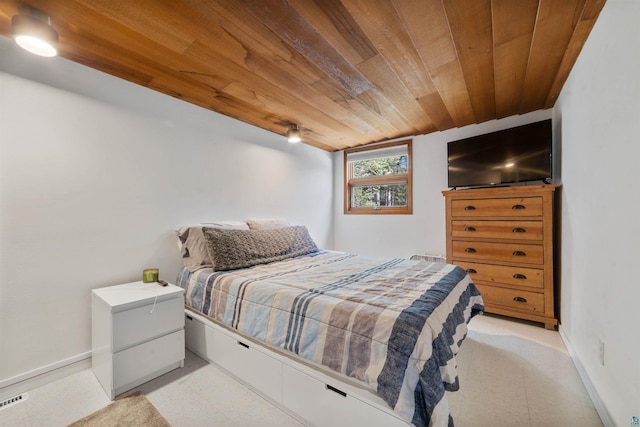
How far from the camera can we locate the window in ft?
12.8

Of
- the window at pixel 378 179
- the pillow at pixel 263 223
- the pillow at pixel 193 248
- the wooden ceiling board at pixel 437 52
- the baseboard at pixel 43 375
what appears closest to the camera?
the wooden ceiling board at pixel 437 52

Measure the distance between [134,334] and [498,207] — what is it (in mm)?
3344

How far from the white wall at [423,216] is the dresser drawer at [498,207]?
1.87ft

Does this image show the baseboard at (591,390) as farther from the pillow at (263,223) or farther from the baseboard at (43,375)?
the baseboard at (43,375)

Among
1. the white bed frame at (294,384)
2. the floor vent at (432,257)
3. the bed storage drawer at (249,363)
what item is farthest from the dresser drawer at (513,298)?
the bed storage drawer at (249,363)

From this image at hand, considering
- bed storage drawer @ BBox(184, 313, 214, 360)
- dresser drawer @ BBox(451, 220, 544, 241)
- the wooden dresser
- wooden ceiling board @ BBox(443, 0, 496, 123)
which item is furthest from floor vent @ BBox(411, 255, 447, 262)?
bed storage drawer @ BBox(184, 313, 214, 360)

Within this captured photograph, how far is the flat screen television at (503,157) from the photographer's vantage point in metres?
2.62

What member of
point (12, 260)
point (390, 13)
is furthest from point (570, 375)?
point (12, 260)

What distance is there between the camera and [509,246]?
2.64 m

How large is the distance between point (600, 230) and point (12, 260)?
3580 millimetres

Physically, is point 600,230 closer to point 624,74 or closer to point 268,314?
point 624,74

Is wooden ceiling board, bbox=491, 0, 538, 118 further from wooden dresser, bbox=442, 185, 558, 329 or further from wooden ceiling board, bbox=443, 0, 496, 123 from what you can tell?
wooden dresser, bbox=442, 185, 558, 329

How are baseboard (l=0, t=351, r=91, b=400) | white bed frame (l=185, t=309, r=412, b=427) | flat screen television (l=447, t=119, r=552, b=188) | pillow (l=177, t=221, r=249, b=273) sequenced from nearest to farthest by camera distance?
white bed frame (l=185, t=309, r=412, b=427) → baseboard (l=0, t=351, r=91, b=400) → pillow (l=177, t=221, r=249, b=273) → flat screen television (l=447, t=119, r=552, b=188)

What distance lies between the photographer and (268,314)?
1550 millimetres
